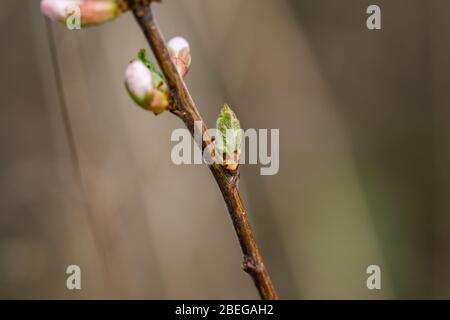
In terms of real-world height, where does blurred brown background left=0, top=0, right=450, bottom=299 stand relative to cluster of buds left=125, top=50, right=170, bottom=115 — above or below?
above

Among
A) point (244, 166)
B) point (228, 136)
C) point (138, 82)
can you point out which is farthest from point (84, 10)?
point (244, 166)

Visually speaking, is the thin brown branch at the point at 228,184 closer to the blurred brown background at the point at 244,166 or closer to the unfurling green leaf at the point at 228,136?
the unfurling green leaf at the point at 228,136

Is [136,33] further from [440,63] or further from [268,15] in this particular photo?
[440,63]

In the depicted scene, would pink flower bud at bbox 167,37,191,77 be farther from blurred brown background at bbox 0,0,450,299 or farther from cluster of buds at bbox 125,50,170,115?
blurred brown background at bbox 0,0,450,299

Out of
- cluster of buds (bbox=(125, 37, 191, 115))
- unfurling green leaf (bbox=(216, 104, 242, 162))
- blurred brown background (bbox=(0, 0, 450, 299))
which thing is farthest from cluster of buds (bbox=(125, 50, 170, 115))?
blurred brown background (bbox=(0, 0, 450, 299))

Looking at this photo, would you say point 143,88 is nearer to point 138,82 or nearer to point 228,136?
point 138,82

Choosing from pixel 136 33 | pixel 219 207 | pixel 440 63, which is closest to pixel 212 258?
pixel 219 207
